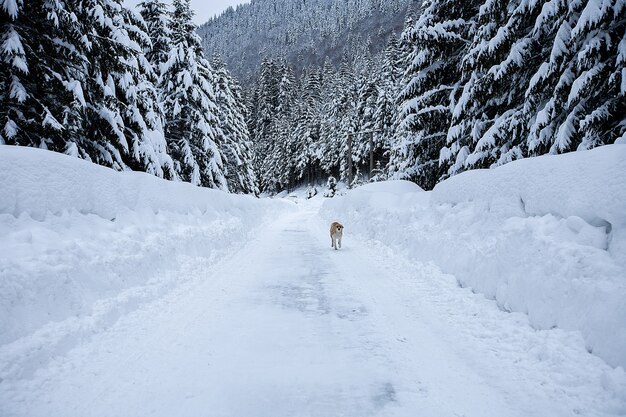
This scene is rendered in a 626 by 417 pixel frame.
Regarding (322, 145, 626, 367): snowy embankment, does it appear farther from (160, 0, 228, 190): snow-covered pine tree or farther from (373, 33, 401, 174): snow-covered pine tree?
(373, 33, 401, 174): snow-covered pine tree

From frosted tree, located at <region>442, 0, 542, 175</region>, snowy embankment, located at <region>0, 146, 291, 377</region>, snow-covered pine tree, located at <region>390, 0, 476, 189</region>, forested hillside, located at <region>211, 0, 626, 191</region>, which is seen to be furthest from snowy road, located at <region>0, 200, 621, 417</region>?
snow-covered pine tree, located at <region>390, 0, 476, 189</region>

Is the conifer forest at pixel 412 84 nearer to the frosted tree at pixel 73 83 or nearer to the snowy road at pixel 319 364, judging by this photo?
the frosted tree at pixel 73 83

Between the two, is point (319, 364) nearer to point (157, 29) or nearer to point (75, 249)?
point (75, 249)

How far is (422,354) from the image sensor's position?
3.67 metres

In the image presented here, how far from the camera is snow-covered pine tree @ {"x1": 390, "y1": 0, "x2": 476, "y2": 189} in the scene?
46.2 feet

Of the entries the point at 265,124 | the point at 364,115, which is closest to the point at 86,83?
the point at 364,115

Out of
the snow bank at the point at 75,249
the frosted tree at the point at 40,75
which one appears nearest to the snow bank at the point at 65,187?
the snow bank at the point at 75,249

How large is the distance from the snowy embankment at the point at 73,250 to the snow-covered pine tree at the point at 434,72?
1101 cm

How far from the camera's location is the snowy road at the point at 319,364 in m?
2.78

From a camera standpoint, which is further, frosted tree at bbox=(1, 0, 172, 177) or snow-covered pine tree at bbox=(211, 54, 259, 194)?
snow-covered pine tree at bbox=(211, 54, 259, 194)

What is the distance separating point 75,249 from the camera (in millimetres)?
4699

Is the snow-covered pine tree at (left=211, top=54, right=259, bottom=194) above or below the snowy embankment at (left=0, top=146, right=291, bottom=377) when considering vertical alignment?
above

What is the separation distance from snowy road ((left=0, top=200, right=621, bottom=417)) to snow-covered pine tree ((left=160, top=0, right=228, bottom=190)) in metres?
15.3

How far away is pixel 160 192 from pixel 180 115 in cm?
1264
